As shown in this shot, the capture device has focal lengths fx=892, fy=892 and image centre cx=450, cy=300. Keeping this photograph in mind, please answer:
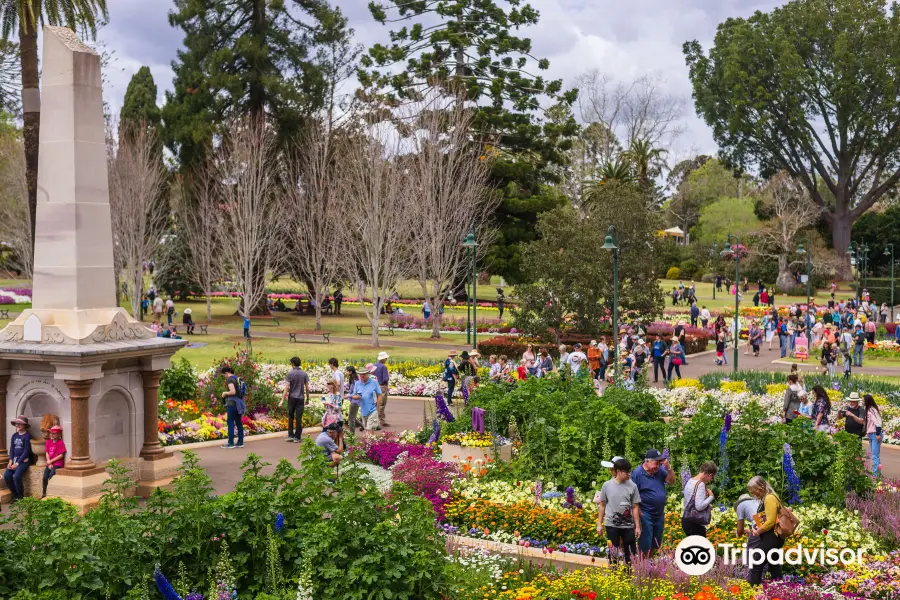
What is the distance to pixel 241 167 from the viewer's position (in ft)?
131

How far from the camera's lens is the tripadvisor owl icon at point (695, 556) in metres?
8.27

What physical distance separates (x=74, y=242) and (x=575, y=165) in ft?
210

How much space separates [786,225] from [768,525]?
61097 mm

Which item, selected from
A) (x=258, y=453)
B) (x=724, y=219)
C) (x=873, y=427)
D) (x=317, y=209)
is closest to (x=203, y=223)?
(x=317, y=209)

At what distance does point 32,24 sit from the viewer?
18.7m

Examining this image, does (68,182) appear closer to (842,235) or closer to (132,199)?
(132,199)

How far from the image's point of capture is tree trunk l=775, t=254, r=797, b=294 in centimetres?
6322

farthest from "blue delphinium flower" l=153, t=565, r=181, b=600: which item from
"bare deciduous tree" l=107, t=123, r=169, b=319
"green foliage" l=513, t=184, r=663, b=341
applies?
"bare deciduous tree" l=107, t=123, r=169, b=319

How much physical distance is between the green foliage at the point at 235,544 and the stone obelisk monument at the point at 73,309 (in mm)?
3344

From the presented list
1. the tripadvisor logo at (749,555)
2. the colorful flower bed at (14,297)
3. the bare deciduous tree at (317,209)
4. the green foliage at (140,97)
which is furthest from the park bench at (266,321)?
the tripadvisor logo at (749,555)

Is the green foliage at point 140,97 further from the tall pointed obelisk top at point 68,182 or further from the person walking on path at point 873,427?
the person walking on path at point 873,427

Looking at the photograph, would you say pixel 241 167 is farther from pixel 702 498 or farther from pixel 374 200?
pixel 702 498

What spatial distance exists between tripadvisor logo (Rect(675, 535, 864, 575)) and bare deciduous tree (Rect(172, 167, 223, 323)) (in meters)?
33.6

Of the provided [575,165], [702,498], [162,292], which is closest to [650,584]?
[702,498]
